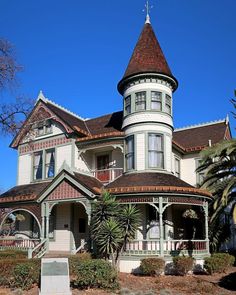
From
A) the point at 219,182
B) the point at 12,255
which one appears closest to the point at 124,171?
the point at 219,182

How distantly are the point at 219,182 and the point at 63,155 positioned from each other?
11.0m

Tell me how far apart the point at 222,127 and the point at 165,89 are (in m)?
9.07

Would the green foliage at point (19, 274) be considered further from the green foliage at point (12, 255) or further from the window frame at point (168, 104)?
the window frame at point (168, 104)

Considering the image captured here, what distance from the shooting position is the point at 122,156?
27.5 metres

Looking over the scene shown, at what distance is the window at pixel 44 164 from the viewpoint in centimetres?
2942

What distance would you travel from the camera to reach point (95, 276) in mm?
15820

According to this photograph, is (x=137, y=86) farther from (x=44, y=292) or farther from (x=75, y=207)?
(x=44, y=292)

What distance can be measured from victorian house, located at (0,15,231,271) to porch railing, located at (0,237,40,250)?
75 mm

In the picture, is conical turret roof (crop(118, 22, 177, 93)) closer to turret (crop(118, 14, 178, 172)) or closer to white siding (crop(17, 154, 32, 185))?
turret (crop(118, 14, 178, 172))

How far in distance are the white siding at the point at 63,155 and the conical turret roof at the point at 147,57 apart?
6.20 m

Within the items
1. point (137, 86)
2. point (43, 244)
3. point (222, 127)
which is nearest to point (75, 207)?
point (43, 244)

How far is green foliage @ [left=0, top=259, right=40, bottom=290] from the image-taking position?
1597 centimetres

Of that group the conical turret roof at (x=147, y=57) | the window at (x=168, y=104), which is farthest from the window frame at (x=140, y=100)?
the window at (x=168, y=104)

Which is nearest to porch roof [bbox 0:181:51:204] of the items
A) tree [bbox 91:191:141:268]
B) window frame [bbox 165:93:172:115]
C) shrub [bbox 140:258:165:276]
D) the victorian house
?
the victorian house
